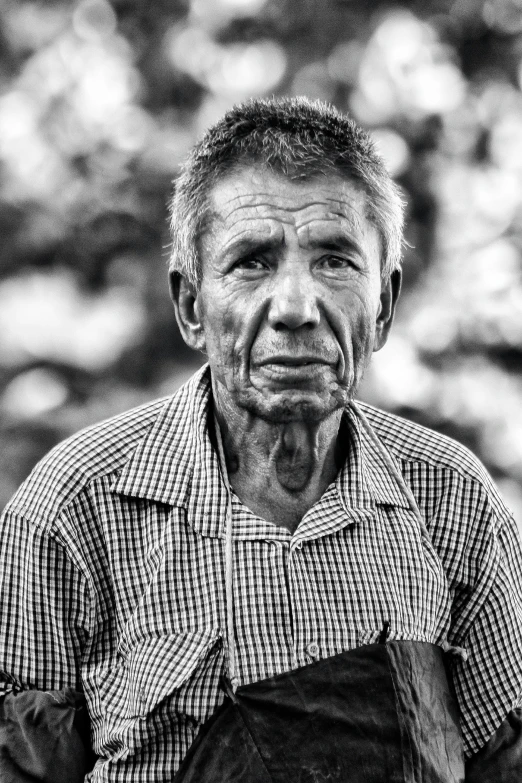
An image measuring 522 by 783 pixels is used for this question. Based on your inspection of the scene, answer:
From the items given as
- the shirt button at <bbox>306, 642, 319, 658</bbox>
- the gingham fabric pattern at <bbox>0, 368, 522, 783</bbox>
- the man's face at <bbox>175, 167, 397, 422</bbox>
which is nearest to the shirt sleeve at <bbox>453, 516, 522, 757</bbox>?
the gingham fabric pattern at <bbox>0, 368, 522, 783</bbox>

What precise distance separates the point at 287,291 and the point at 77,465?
0.52m

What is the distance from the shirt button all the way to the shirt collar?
0.86 ft

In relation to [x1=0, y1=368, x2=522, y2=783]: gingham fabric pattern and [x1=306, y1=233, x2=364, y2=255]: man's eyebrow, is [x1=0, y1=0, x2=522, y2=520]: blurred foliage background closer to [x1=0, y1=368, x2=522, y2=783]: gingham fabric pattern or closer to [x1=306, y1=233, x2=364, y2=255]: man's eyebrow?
[x1=0, y1=368, x2=522, y2=783]: gingham fabric pattern

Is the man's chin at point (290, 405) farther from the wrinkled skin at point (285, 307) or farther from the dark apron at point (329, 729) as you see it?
the dark apron at point (329, 729)

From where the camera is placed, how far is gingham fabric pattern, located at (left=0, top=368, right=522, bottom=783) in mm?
1746

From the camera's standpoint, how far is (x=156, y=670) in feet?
5.64

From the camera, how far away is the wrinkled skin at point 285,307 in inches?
72.2


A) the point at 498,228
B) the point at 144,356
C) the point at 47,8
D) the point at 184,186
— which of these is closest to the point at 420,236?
the point at 498,228

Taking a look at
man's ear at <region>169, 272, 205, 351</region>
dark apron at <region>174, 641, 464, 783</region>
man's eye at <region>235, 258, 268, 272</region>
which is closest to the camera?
dark apron at <region>174, 641, 464, 783</region>

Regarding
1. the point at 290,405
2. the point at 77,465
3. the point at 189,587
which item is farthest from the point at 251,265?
the point at 189,587

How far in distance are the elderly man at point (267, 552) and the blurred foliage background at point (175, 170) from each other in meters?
1.95

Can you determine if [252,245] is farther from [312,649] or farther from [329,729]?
[329,729]

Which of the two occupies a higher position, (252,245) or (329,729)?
(252,245)

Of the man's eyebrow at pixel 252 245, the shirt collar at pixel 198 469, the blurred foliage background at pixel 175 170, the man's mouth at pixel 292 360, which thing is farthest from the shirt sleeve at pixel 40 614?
the blurred foliage background at pixel 175 170
